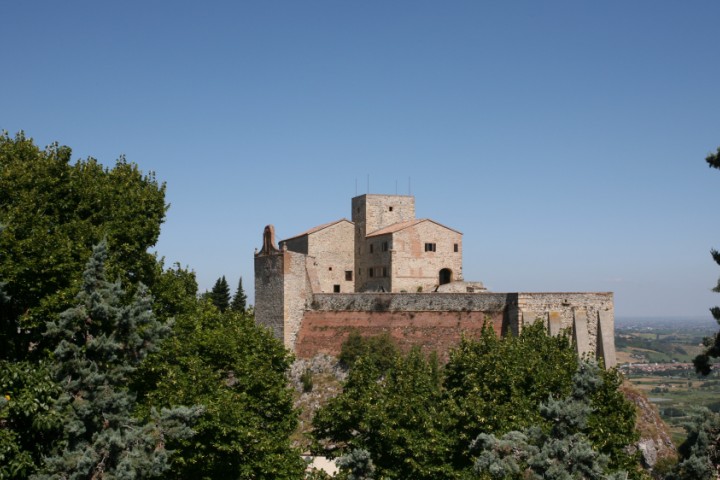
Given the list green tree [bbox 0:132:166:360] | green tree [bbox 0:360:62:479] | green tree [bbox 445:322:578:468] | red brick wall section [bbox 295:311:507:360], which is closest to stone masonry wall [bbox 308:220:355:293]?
red brick wall section [bbox 295:311:507:360]

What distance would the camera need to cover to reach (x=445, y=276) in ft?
183

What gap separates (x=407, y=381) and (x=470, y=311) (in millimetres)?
18678

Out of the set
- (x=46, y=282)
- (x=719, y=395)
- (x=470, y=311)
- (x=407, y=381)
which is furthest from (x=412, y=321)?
(x=719, y=395)

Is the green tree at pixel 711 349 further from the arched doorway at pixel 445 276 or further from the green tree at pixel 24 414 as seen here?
the arched doorway at pixel 445 276

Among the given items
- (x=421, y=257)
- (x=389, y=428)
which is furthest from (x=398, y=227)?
(x=389, y=428)

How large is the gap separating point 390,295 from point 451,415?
22.0 metres

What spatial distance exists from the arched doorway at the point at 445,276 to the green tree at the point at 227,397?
83.9ft

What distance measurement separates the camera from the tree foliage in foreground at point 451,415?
2712 centimetres

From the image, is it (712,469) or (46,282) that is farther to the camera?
(46,282)

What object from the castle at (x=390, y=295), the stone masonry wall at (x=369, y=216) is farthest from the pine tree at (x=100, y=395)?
the stone masonry wall at (x=369, y=216)

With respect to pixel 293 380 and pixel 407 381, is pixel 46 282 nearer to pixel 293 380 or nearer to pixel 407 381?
pixel 407 381

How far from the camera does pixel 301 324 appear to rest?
173 ft

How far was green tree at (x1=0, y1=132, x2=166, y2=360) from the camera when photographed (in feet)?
78.6

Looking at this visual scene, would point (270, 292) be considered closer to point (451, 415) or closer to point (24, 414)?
point (451, 415)
